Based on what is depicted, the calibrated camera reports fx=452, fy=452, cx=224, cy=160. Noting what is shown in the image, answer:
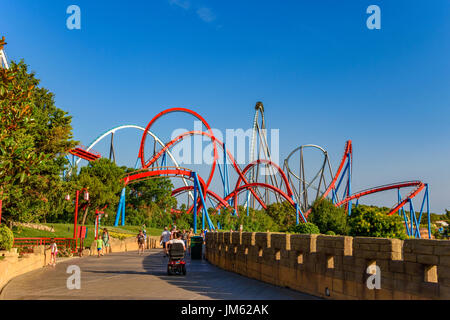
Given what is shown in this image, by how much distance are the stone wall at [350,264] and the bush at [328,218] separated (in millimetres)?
40860

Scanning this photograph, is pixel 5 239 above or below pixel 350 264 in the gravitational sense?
below

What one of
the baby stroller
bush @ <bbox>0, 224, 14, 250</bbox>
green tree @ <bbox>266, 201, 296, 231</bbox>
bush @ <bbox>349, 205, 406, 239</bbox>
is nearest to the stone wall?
the baby stroller

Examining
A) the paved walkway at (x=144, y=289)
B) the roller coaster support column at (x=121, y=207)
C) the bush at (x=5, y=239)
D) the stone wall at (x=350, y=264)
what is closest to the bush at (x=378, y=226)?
the roller coaster support column at (x=121, y=207)

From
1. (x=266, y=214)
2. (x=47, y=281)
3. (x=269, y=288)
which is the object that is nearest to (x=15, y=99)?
(x=47, y=281)

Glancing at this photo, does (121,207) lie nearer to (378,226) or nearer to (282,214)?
(282,214)

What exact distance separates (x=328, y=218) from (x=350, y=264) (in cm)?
4662

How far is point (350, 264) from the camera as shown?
891 centimetres

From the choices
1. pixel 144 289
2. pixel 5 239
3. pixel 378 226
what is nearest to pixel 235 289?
pixel 144 289

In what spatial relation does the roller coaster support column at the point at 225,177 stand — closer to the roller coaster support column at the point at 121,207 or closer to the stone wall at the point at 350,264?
the roller coaster support column at the point at 121,207

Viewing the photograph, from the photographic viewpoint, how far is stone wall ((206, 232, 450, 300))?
6.93 meters

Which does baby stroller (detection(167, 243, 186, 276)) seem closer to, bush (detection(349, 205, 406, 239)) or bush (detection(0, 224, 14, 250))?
bush (detection(0, 224, 14, 250))

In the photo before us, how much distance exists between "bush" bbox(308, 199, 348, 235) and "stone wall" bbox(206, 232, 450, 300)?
40860mm

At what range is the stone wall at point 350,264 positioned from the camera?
693 cm
